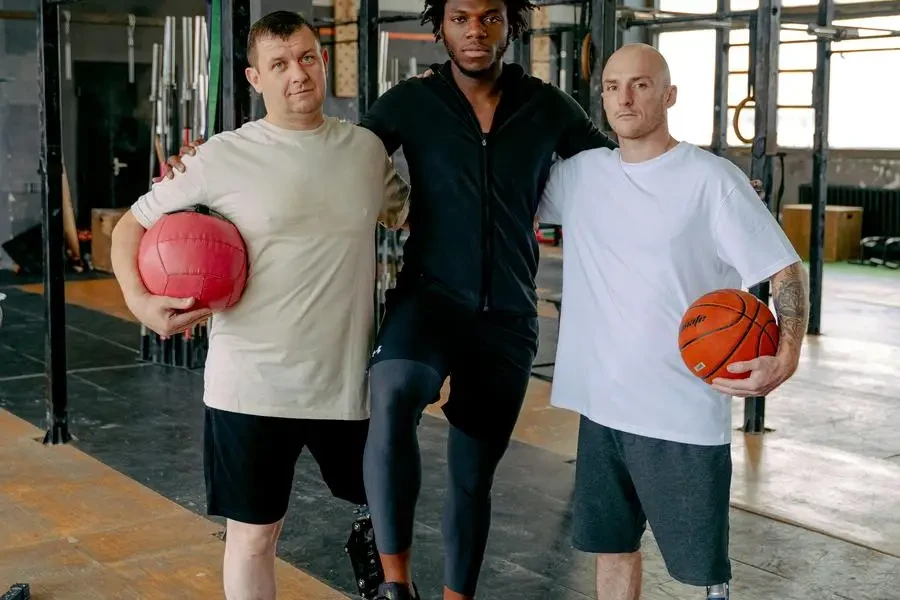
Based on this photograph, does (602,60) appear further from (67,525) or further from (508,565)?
(67,525)

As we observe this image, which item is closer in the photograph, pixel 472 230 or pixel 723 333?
pixel 723 333

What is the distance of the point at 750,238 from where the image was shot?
222cm

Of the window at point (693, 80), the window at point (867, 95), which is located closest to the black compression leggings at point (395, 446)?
the window at point (867, 95)

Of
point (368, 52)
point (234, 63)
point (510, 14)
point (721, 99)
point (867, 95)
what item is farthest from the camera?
point (867, 95)

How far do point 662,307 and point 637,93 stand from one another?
17.2 inches

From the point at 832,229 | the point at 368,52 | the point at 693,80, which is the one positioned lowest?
the point at 832,229

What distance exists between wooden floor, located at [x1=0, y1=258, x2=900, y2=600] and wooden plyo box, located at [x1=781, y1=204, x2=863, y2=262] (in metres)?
5.94

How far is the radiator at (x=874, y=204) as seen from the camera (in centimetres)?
1221

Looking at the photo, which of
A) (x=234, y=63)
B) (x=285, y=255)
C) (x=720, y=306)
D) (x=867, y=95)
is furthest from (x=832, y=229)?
(x=285, y=255)

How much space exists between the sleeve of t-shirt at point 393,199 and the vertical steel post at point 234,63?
30.9 inches

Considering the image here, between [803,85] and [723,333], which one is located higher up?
[803,85]

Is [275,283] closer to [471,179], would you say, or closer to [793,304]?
[471,179]

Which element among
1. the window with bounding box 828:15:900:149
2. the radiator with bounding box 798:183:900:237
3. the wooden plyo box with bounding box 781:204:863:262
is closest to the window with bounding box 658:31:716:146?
the window with bounding box 828:15:900:149

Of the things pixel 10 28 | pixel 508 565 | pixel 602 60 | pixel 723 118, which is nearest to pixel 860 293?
pixel 723 118
